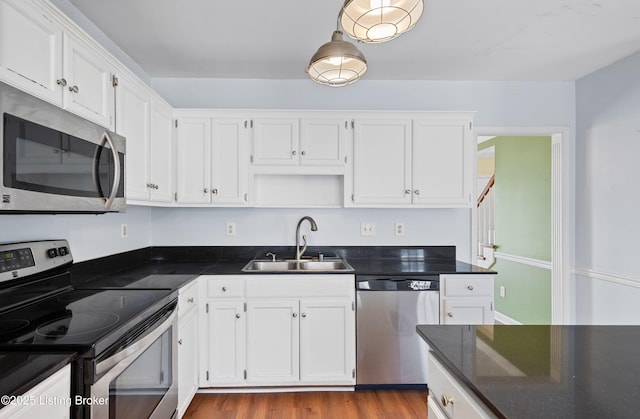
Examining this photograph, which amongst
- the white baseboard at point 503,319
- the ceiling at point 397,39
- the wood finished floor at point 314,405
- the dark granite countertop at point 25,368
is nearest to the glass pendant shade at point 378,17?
the ceiling at point 397,39

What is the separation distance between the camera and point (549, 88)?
9.66 ft

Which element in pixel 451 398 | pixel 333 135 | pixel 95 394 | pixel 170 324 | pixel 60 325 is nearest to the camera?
pixel 451 398

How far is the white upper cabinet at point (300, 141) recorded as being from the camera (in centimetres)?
256

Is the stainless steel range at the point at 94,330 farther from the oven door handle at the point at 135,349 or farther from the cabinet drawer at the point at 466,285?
the cabinet drawer at the point at 466,285

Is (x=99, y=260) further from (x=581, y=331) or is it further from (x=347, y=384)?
(x=581, y=331)

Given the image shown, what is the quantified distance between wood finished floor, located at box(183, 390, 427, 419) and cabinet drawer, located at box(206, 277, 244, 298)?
2.41 feet

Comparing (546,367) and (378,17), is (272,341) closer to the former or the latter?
(546,367)

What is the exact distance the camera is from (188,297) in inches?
80.2

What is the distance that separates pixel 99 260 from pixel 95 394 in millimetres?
1249

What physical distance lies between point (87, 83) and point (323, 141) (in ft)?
5.10

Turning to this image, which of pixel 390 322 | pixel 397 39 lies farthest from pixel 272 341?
pixel 397 39

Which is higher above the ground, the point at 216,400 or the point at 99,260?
the point at 99,260

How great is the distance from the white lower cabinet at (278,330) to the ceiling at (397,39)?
5.49ft

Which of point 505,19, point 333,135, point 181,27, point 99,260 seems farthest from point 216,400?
point 505,19
